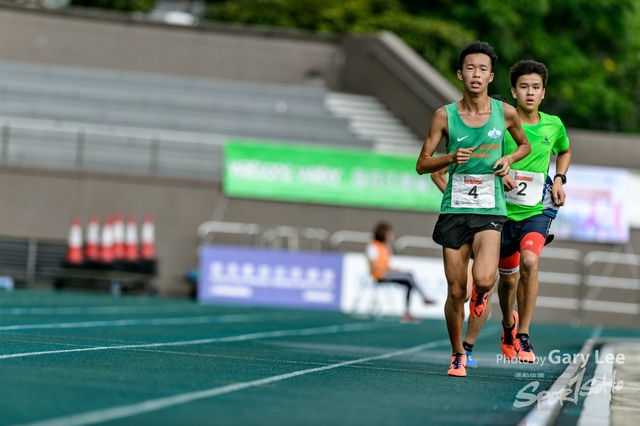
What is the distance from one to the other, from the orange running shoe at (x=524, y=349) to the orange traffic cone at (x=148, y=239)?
17.5 meters

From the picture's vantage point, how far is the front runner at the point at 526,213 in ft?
33.3

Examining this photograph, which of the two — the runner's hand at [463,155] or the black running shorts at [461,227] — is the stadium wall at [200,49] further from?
the runner's hand at [463,155]

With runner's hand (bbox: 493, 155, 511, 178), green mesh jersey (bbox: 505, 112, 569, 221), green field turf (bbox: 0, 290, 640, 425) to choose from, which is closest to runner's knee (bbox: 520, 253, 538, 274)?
green mesh jersey (bbox: 505, 112, 569, 221)

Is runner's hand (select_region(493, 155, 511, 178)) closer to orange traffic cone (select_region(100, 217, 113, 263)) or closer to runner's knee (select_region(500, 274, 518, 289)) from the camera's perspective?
runner's knee (select_region(500, 274, 518, 289))

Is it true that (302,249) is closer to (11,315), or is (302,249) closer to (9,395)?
(11,315)

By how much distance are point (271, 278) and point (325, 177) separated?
320 cm

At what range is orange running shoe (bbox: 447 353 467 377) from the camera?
9109 mm

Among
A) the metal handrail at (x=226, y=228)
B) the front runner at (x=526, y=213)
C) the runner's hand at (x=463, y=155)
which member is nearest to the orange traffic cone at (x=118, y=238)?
the metal handrail at (x=226, y=228)

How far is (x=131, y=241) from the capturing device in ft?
87.7

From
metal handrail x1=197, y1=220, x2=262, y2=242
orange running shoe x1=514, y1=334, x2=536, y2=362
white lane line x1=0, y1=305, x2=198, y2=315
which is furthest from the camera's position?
metal handrail x1=197, y1=220, x2=262, y2=242

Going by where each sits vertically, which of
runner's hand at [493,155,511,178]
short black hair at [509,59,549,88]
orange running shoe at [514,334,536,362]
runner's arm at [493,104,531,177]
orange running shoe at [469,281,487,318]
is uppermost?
short black hair at [509,59,549,88]

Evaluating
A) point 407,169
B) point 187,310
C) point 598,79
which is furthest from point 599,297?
point 598,79

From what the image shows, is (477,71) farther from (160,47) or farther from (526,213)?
(160,47)

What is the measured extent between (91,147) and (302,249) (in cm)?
513
